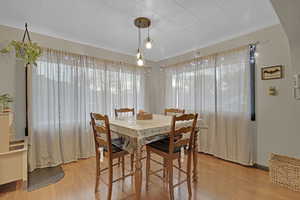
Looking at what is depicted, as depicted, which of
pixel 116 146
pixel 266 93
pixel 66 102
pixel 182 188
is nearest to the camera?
pixel 116 146

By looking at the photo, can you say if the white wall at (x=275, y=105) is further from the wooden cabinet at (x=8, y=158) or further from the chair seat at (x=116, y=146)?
the wooden cabinet at (x=8, y=158)

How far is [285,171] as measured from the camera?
210 cm

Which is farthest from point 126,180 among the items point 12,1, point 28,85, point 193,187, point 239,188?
point 12,1

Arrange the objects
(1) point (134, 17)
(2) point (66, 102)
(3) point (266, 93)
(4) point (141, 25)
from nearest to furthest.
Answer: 1. (1) point (134, 17)
2. (4) point (141, 25)
3. (3) point (266, 93)
4. (2) point (66, 102)

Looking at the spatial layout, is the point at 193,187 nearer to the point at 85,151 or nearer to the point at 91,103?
the point at 85,151

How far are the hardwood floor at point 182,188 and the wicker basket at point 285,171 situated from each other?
110mm

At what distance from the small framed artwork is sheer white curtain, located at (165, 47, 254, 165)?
0.75ft

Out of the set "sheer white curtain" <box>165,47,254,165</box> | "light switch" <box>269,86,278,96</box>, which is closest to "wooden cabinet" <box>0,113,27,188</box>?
"sheer white curtain" <box>165,47,254,165</box>

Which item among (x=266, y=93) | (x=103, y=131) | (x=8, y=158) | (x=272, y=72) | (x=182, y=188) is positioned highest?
(x=272, y=72)

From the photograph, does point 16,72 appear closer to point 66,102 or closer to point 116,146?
point 66,102

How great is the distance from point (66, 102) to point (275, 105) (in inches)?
146

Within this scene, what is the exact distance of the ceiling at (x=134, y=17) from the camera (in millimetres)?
1917

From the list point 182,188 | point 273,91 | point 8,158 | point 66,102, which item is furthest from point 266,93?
point 8,158

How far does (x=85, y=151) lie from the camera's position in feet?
10.2
